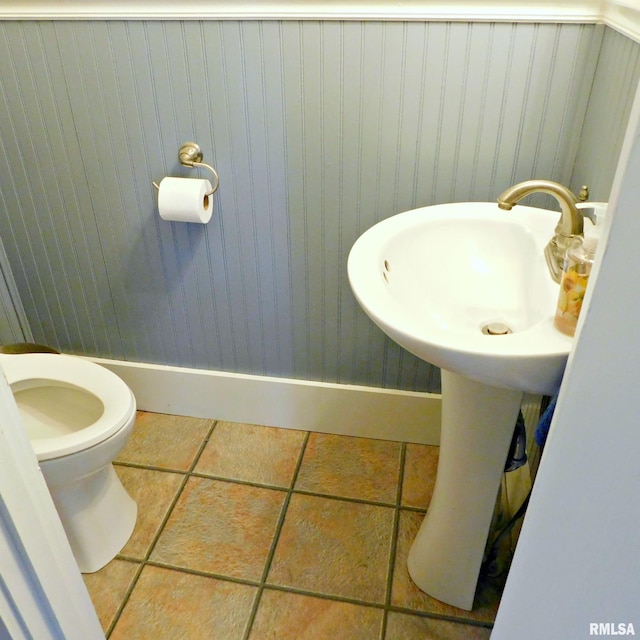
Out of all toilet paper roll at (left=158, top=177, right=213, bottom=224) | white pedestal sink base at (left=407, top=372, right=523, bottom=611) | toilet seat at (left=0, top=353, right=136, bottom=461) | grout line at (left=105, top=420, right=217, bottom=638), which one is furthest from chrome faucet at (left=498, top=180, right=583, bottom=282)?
grout line at (left=105, top=420, right=217, bottom=638)

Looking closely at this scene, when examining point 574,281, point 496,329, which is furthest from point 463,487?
point 574,281

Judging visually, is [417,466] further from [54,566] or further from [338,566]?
[54,566]

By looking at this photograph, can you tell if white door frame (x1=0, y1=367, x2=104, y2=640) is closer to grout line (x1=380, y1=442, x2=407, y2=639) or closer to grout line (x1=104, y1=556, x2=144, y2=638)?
grout line (x1=104, y1=556, x2=144, y2=638)

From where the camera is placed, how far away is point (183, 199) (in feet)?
4.83

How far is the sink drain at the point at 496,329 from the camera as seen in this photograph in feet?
3.62

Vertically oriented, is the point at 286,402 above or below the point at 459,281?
below

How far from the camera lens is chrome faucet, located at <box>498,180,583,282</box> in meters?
0.98

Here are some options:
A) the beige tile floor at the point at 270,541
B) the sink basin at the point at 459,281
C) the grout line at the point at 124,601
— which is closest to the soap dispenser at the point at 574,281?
the sink basin at the point at 459,281

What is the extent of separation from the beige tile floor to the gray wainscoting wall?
256mm

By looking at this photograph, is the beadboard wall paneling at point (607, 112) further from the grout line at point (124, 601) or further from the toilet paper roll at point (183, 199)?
the grout line at point (124, 601)

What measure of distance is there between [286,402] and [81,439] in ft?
2.32

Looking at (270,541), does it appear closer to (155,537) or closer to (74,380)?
(155,537)

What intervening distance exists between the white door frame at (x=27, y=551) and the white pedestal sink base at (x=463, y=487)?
0.71m

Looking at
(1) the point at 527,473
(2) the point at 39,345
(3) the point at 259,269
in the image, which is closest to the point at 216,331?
(3) the point at 259,269
